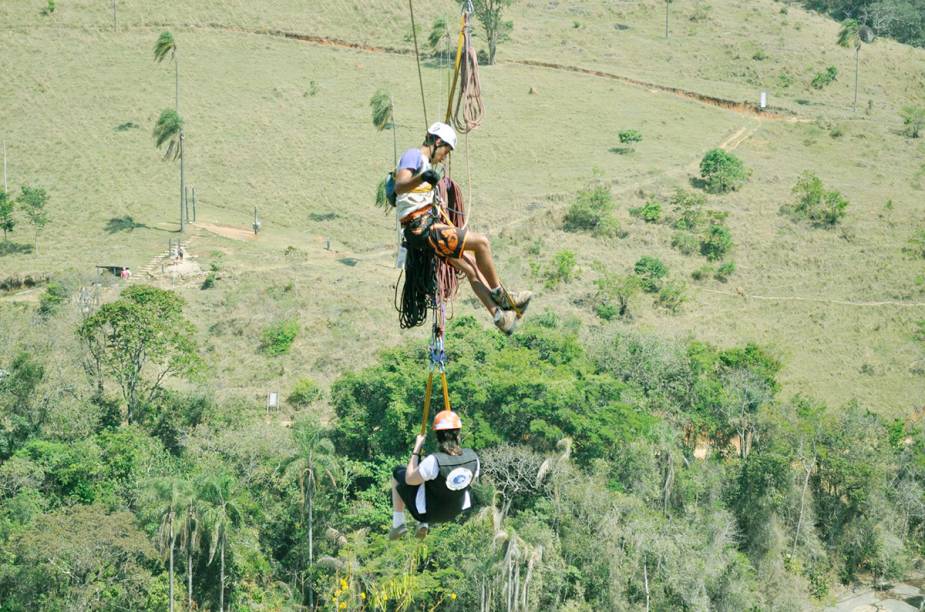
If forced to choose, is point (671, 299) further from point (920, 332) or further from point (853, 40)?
point (853, 40)

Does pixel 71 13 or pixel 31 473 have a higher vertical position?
pixel 71 13

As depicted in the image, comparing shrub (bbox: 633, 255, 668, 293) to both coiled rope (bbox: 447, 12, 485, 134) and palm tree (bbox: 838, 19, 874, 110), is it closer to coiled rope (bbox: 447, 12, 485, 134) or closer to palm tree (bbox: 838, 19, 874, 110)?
palm tree (bbox: 838, 19, 874, 110)

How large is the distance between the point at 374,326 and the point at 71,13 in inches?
2300

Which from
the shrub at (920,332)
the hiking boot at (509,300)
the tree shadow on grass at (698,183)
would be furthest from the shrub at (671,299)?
the hiking boot at (509,300)

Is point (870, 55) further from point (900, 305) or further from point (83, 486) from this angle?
point (83, 486)

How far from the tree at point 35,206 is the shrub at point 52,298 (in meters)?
11.5

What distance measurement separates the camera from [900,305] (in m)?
62.7

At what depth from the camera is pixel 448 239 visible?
1336 cm

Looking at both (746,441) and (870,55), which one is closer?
(746,441)

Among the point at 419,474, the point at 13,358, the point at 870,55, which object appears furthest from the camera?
the point at 870,55

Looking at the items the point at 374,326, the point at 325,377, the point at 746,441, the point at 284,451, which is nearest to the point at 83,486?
the point at 284,451

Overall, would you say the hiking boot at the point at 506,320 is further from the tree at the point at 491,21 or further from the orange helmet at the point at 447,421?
the tree at the point at 491,21

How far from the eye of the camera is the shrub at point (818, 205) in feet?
236

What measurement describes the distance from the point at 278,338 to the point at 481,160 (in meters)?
29.9
